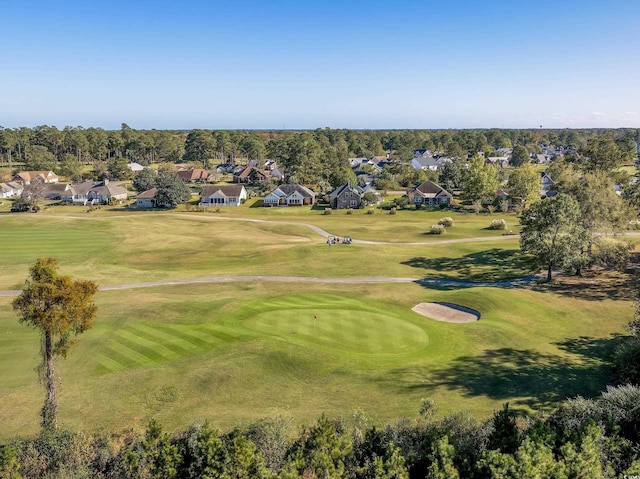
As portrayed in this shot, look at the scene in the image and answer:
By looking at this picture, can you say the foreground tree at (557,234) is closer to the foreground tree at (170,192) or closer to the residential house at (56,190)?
the foreground tree at (170,192)

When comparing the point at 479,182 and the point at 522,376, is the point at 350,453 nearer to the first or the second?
the point at 522,376

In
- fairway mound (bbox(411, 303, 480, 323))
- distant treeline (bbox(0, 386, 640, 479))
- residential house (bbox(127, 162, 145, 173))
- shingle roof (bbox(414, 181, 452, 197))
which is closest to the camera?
distant treeline (bbox(0, 386, 640, 479))

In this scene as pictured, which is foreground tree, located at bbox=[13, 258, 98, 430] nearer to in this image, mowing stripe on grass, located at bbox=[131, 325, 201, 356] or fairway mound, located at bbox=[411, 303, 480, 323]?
mowing stripe on grass, located at bbox=[131, 325, 201, 356]

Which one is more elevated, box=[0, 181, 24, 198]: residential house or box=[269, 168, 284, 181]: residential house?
box=[269, 168, 284, 181]: residential house

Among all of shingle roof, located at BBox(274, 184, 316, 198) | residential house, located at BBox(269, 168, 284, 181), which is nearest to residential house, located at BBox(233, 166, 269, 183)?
residential house, located at BBox(269, 168, 284, 181)

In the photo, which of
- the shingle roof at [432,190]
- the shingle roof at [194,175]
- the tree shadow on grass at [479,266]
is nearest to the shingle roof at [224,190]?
the shingle roof at [194,175]

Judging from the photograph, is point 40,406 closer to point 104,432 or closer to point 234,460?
point 104,432
